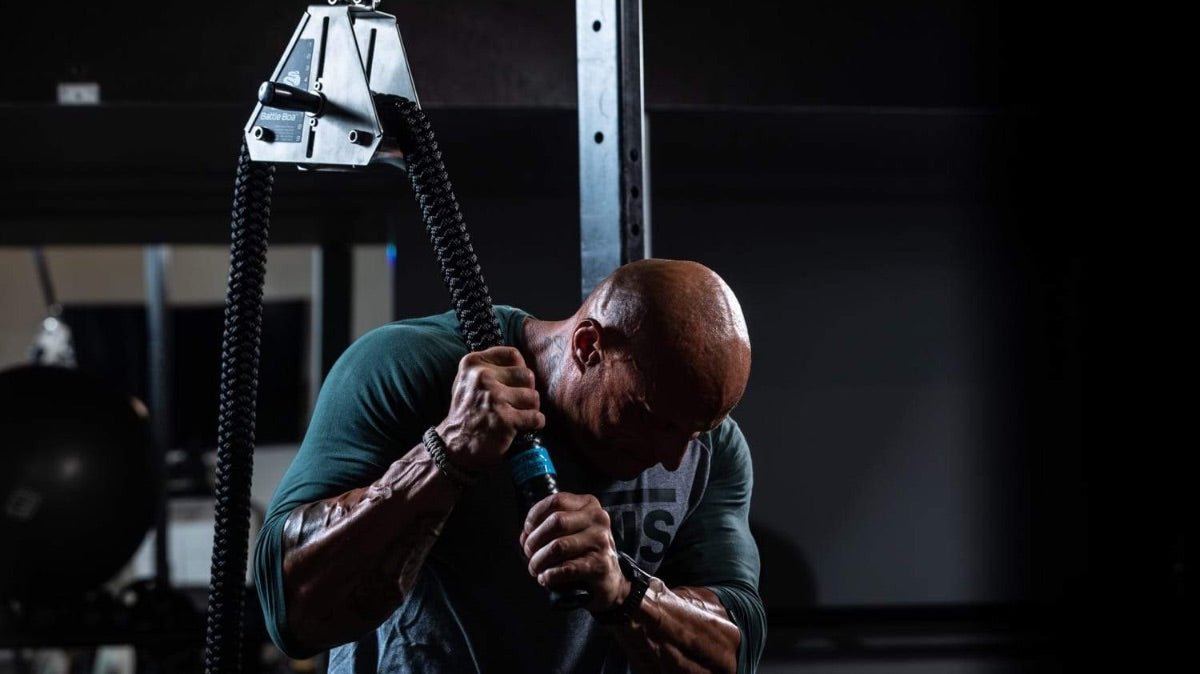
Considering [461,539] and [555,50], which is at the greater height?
[555,50]

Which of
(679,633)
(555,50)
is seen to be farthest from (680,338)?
(555,50)

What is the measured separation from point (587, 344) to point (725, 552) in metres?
0.38

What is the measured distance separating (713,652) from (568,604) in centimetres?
31

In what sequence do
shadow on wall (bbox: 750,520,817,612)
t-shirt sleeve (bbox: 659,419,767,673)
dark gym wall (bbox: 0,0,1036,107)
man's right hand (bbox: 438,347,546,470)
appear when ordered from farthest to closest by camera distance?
1. shadow on wall (bbox: 750,520,817,612)
2. dark gym wall (bbox: 0,0,1036,107)
3. t-shirt sleeve (bbox: 659,419,767,673)
4. man's right hand (bbox: 438,347,546,470)

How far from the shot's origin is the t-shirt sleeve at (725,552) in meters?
1.53

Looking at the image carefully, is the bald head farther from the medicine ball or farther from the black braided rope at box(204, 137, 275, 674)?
the medicine ball

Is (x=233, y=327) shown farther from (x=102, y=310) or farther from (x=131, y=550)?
(x=102, y=310)

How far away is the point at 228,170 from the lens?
121 inches

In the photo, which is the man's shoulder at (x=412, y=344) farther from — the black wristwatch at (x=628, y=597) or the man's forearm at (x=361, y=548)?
the black wristwatch at (x=628, y=597)

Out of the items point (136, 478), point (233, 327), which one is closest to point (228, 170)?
point (136, 478)

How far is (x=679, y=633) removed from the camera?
139 centimetres

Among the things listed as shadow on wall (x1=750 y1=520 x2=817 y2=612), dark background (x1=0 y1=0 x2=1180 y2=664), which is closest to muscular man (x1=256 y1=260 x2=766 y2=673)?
dark background (x1=0 y1=0 x2=1180 y2=664)

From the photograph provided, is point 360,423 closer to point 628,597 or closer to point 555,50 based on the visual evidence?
point 628,597

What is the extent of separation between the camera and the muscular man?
123cm
